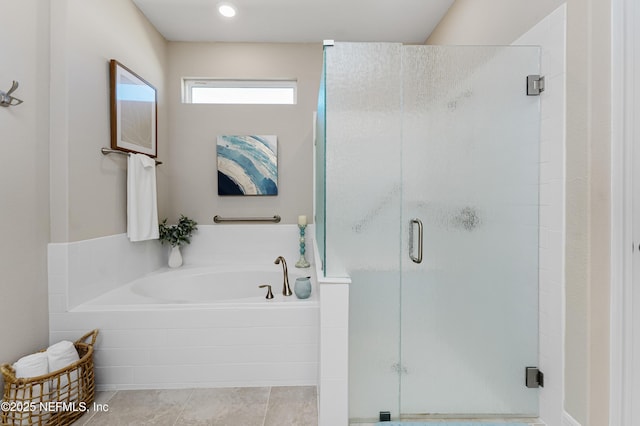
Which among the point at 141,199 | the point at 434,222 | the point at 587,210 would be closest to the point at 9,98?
the point at 141,199

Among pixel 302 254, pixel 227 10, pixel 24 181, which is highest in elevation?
pixel 227 10

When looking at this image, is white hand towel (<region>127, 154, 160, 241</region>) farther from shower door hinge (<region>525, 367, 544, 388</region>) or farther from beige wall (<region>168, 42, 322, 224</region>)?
shower door hinge (<region>525, 367, 544, 388</region>)

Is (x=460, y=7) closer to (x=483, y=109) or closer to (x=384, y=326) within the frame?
(x=483, y=109)

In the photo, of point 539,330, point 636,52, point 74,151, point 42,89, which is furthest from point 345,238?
point 42,89

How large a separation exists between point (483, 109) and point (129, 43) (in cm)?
251

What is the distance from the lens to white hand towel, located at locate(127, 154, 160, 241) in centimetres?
217

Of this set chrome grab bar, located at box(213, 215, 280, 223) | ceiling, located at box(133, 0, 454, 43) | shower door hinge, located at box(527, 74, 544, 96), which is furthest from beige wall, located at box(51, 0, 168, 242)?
shower door hinge, located at box(527, 74, 544, 96)

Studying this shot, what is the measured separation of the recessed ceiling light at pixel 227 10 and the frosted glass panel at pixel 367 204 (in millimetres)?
1503

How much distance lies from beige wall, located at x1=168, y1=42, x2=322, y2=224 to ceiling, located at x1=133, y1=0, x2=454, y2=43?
13 centimetres

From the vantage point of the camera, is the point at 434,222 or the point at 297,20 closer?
the point at 434,222

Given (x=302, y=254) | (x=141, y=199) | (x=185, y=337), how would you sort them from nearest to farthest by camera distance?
1. (x=185, y=337)
2. (x=141, y=199)
3. (x=302, y=254)

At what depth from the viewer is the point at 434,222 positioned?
1416 millimetres

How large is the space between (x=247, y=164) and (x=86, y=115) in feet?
4.33

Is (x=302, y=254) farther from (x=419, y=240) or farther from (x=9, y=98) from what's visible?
(x=9, y=98)
